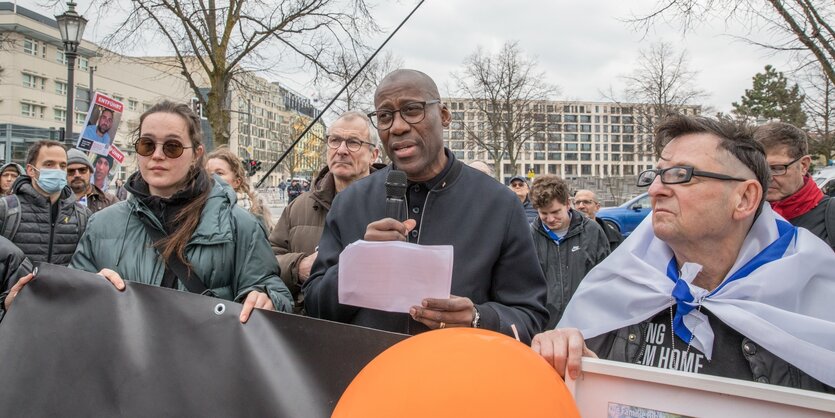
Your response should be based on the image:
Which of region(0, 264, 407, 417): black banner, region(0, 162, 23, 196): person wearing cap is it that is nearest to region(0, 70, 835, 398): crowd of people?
region(0, 264, 407, 417): black banner

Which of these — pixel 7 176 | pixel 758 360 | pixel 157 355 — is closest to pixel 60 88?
pixel 7 176

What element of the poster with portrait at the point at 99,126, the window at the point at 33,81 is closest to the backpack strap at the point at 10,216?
the poster with portrait at the point at 99,126

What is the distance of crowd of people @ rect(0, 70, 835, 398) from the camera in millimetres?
1621

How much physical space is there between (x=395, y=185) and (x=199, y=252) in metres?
1.00

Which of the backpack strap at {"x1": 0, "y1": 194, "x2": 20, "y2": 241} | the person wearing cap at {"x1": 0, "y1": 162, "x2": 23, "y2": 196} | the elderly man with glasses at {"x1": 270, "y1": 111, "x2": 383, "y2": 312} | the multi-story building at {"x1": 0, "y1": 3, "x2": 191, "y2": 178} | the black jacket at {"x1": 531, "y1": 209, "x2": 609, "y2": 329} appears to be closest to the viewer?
the elderly man with glasses at {"x1": 270, "y1": 111, "x2": 383, "y2": 312}

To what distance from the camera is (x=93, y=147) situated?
8.65m

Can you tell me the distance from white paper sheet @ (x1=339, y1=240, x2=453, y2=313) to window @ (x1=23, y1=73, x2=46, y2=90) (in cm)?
6391

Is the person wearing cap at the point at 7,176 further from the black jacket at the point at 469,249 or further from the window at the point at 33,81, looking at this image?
the window at the point at 33,81

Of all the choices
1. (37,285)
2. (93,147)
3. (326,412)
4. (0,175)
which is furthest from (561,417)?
(93,147)

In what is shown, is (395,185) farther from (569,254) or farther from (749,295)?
(569,254)

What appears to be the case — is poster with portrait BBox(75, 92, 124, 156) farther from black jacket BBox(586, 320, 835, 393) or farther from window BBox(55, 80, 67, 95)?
window BBox(55, 80, 67, 95)

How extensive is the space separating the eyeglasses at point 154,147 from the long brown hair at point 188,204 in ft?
0.35

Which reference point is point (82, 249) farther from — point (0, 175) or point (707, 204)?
point (0, 175)

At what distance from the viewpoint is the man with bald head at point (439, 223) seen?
1.96 meters
